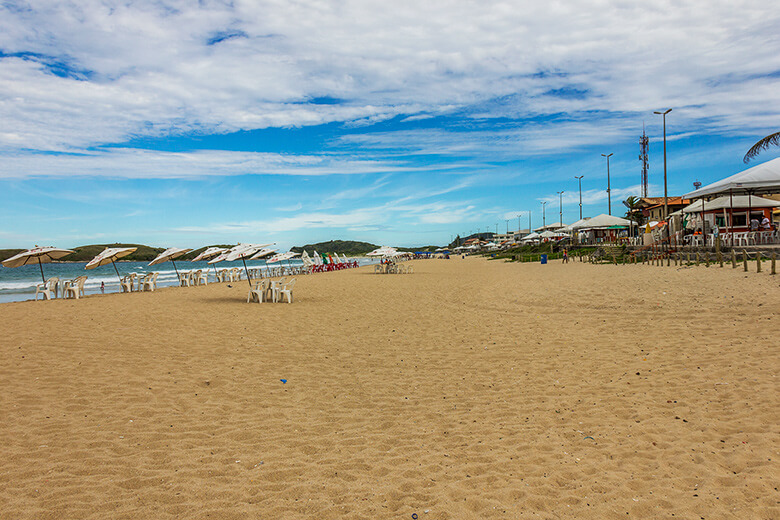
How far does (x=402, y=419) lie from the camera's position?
479cm

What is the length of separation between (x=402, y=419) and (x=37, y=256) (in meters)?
19.5

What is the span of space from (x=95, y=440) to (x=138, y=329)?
248 inches

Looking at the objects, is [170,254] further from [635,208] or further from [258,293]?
[635,208]

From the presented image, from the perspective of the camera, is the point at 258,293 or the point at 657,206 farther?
the point at 657,206

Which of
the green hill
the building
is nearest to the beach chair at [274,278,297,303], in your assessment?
the building

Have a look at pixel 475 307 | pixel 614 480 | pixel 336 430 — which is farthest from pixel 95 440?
pixel 475 307

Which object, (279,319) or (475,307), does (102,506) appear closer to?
(279,319)

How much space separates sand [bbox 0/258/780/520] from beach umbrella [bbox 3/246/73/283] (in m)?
10.7

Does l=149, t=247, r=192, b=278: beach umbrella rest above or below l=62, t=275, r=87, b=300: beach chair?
above

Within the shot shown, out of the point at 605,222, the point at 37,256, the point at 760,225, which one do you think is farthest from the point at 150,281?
the point at 760,225

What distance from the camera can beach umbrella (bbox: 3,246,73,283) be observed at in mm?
17125

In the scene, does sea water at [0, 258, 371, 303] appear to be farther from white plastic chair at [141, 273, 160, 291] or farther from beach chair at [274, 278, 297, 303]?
beach chair at [274, 278, 297, 303]

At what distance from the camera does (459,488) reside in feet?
11.0

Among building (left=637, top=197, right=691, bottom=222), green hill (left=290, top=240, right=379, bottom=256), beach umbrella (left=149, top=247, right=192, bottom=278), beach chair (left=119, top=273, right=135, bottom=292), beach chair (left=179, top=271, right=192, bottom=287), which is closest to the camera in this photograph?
beach chair (left=119, top=273, right=135, bottom=292)
